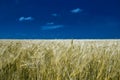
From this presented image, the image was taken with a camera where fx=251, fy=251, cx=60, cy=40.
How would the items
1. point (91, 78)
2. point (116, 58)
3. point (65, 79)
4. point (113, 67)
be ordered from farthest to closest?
point (116, 58)
point (113, 67)
point (91, 78)
point (65, 79)

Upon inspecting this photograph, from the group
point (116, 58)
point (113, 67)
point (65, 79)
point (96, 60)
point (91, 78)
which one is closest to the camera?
point (65, 79)

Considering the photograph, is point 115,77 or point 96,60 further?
point 96,60

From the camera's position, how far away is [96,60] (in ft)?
8.66

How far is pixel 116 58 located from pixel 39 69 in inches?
38.8

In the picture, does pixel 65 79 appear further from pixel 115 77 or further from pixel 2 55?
pixel 2 55

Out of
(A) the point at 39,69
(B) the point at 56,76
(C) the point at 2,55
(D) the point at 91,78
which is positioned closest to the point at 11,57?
(C) the point at 2,55

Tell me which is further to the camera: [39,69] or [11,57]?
[11,57]

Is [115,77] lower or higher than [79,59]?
lower

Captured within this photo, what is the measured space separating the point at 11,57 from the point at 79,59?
85 cm

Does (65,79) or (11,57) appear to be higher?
(11,57)

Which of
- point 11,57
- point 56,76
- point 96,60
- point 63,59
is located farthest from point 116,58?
point 11,57

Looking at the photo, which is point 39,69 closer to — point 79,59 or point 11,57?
point 79,59

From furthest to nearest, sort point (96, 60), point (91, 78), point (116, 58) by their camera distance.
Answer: point (116, 58)
point (96, 60)
point (91, 78)

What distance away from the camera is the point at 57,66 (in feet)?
7.47
